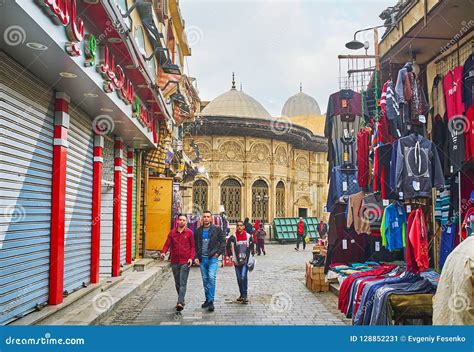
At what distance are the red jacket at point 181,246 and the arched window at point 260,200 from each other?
90.8 ft

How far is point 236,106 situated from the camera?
4028cm

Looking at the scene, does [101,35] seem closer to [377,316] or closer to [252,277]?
[377,316]

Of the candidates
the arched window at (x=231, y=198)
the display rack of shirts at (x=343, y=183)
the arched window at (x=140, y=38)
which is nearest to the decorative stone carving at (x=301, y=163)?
the arched window at (x=231, y=198)

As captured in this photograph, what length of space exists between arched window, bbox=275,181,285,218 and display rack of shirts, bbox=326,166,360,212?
27.4m

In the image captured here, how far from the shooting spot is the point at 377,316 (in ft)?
18.2

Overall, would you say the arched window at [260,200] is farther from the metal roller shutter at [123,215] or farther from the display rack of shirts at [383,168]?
the display rack of shirts at [383,168]

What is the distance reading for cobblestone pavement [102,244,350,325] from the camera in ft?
25.8

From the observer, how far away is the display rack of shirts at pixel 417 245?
5.90 meters

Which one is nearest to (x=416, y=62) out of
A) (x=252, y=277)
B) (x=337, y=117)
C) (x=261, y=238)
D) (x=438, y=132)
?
(x=438, y=132)

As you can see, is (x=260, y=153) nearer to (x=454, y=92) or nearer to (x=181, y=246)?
(x=181, y=246)

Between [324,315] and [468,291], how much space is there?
5333mm

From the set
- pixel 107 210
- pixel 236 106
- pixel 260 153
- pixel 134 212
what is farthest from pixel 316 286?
pixel 236 106

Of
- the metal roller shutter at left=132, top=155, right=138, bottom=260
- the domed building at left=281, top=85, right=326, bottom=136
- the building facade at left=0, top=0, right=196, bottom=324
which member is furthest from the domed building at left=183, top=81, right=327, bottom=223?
the building facade at left=0, top=0, right=196, bottom=324

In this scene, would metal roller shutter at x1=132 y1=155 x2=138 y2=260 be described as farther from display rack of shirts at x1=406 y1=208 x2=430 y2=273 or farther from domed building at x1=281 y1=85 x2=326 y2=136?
domed building at x1=281 y1=85 x2=326 y2=136
